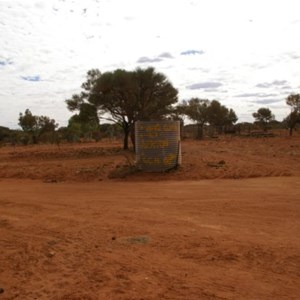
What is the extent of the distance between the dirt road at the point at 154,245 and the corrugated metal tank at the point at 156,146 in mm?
4878

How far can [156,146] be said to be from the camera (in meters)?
16.3

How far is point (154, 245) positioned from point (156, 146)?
9.87m

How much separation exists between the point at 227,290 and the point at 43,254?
9.19 feet

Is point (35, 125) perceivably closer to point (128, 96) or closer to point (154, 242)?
point (128, 96)

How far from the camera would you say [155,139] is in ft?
53.5

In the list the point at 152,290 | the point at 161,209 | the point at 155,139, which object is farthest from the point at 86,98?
the point at 152,290

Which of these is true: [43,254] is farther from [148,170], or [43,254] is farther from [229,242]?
[148,170]

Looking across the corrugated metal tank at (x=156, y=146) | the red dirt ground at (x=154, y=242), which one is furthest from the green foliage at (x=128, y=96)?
the red dirt ground at (x=154, y=242)

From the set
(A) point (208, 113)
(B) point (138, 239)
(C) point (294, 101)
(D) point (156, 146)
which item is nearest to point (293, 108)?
(C) point (294, 101)

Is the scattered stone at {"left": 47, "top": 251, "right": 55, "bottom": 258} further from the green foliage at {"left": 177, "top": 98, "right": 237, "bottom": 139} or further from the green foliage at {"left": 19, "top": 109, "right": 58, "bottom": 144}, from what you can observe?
the green foliage at {"left": 177, "top": 98, "right": 237, "bottom": 139}

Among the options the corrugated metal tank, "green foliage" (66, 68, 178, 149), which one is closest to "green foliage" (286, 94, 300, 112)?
"green foliage" (66, 68, 178, 149)

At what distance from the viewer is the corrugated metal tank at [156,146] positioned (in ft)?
53.4

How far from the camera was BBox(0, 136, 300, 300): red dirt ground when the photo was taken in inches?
197

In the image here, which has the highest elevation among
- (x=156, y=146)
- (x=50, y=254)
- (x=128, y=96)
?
(x=128, y=96)
